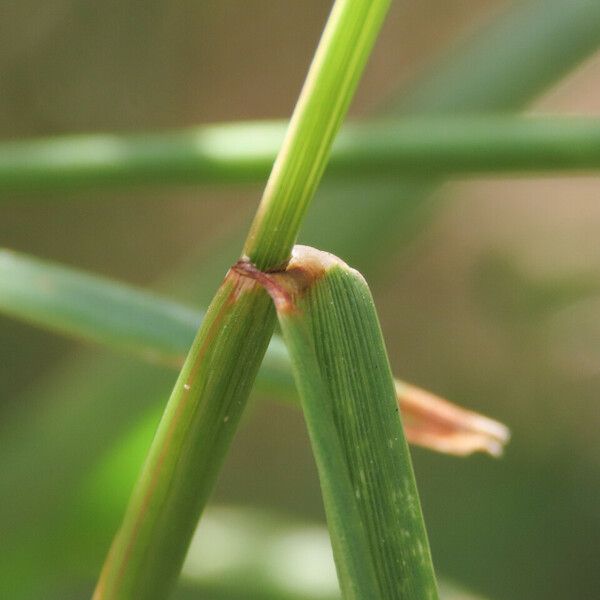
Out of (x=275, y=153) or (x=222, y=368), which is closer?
(x=222, y=368)

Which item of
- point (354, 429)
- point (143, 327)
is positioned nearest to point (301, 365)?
point (354, 429)

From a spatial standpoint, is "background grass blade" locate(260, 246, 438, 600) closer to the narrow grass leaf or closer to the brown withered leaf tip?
the narrow grass leaf

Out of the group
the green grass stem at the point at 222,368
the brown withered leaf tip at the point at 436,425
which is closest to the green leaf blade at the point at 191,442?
the green grass stem at the point at 222,368

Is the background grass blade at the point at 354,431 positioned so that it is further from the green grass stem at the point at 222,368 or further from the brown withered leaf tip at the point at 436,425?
the brown withered leaf tip at the point at 436,425

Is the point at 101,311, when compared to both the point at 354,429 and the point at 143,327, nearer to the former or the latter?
the point at 143,327

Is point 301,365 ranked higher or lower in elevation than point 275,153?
lower
